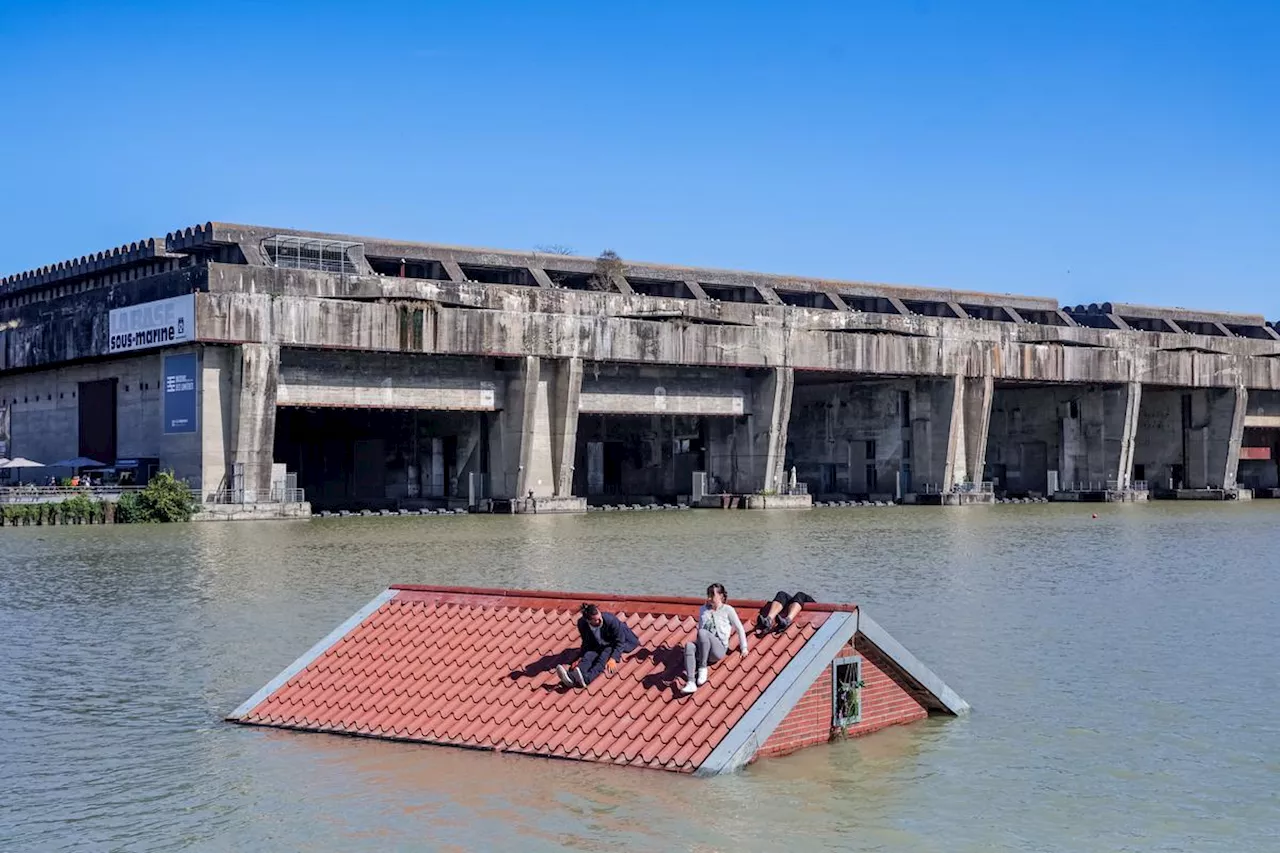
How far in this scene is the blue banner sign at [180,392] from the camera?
225 ft

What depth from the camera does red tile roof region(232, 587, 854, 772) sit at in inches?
635

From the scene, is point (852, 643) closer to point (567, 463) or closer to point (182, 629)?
point (182, 629)

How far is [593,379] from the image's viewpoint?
83375 millimetres

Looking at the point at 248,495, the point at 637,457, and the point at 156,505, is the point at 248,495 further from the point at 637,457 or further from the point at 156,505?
the point at 637,457

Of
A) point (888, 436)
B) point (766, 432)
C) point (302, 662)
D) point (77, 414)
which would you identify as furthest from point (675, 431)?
point (302, 662)

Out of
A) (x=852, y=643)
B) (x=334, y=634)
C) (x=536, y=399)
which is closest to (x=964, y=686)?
(x=852, y=643)

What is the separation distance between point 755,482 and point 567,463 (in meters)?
Result: 13.8

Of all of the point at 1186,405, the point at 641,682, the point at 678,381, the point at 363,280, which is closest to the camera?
the point at 641,682

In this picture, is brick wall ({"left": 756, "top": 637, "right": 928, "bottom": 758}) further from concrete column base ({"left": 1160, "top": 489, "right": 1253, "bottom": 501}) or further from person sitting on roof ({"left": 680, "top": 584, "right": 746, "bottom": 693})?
concrete column base ({"left": 1160, "top": 489, "right": 1253, "bottom": 501})

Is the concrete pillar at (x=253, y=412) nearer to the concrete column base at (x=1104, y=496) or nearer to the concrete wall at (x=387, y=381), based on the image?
the concrete wall at (x=387, y=381)

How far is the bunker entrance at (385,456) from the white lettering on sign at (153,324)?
42.0ft

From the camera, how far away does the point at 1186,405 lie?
11062 centimetres

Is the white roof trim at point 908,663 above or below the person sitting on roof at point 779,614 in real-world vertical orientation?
below

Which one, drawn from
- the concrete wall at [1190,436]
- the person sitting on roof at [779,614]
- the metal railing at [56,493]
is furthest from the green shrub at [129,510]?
the concrete wall at [1190,436]
